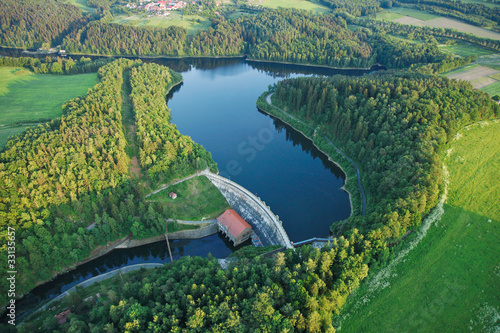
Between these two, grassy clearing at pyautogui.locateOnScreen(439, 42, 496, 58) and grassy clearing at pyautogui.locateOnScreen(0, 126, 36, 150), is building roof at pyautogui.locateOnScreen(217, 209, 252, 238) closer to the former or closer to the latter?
grassy clearing at pyautogui.locateOnScreen(0, 126, 36, 150)

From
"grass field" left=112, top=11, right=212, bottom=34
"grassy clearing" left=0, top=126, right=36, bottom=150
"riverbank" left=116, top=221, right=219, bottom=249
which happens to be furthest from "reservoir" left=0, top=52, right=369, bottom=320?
"grass field" left=112, top=11, right=212, bottom=34

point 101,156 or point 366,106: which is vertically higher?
point 366,106

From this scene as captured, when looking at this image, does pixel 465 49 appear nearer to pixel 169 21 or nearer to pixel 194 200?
pixel 194 200

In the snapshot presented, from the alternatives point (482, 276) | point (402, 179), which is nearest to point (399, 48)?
point (402, 179)

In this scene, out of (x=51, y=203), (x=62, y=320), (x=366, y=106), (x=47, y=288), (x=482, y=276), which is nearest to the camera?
(x=62, y=320)

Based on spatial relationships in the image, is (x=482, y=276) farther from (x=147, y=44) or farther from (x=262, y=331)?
(x=147, y=44)

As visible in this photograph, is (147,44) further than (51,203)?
Yes
